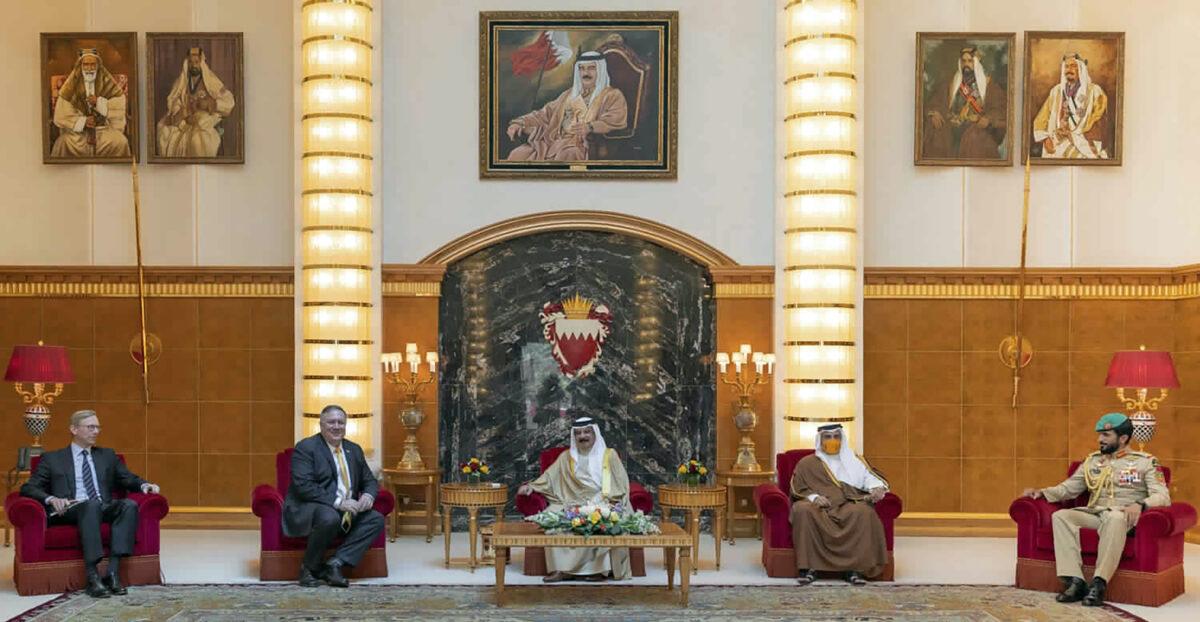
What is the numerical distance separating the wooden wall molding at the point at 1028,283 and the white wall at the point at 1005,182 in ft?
0.49

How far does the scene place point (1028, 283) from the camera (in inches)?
495

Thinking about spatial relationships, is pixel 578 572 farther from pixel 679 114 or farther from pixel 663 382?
pixel 679 114

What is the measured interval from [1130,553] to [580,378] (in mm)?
5106

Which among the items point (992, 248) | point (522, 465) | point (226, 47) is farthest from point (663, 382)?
point (226, 47)

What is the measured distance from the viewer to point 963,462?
41.4ft

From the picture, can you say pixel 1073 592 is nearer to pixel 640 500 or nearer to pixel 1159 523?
pixel 1159 523

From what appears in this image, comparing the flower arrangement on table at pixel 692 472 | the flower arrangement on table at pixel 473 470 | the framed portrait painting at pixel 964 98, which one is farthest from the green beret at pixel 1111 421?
the flower arrangement on table at pixel 473 470

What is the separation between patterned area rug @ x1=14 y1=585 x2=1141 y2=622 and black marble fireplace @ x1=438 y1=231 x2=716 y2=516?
2.96 meters

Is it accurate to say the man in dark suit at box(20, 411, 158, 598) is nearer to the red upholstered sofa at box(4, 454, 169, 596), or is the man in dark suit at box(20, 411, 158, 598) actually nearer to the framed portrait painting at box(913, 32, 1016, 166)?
the red upholstered sofa at box(4, 454, 169, 596)

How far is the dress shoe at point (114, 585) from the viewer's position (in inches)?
364

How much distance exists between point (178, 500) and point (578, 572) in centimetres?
479

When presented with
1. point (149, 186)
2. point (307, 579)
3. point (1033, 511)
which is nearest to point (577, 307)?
point (307, 579)

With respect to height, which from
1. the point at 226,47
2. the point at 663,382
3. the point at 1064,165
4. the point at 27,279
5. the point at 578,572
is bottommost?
the point at 578,572

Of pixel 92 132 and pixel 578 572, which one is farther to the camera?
pixel 92 132
